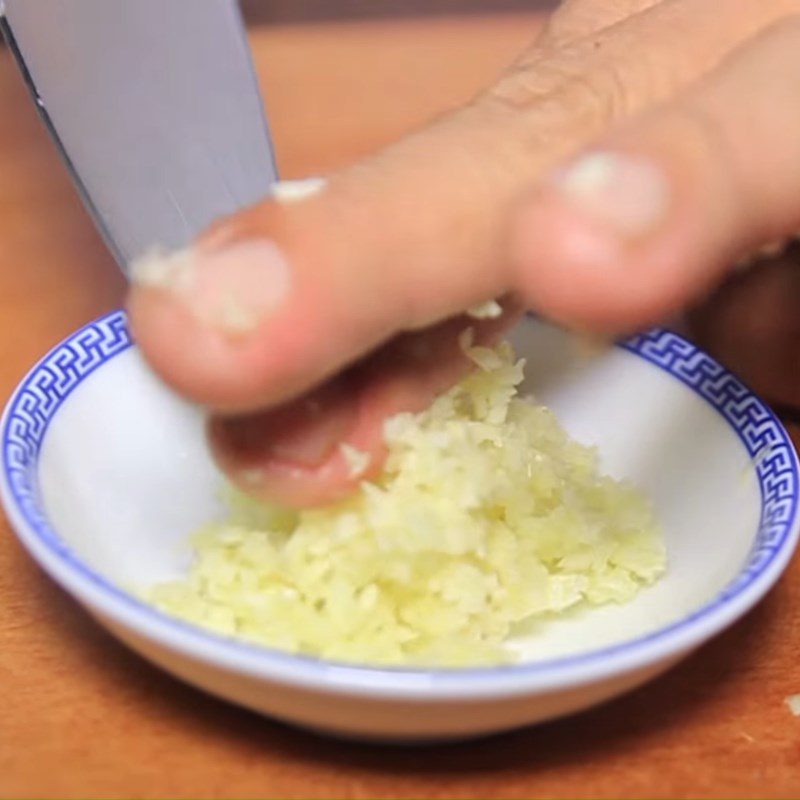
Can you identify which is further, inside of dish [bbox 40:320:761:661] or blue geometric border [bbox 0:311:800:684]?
inside of dish [bbox 40:320:761:661]

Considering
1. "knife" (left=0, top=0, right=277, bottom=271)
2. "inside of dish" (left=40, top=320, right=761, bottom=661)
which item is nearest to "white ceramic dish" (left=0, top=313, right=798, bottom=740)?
"inside of dish" (left=40, top=320, right=761, bottom=661)

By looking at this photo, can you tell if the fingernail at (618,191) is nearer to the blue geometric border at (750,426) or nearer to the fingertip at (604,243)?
the fingertip at (604,243)

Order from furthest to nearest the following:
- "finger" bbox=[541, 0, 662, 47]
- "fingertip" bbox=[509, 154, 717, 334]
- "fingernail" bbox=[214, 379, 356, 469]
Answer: "finger" bbox=[541, 0, 662, 47] < "fingernail" bbox=[214, 379, 356, 469] < "fingertip" bbox=[509, 154, 717, 334]

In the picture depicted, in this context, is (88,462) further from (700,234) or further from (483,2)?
(483,2)

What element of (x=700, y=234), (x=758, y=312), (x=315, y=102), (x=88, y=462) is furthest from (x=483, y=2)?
(x=700, y=234)

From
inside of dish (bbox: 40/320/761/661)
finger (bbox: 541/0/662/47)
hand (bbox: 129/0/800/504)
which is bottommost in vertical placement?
inside of dish (bbox: 40/320/761/661)

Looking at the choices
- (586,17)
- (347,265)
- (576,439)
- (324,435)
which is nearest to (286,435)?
(324,435)

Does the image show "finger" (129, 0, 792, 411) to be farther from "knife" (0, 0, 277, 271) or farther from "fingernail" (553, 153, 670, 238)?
"knife" (0, 0, 277, 271)

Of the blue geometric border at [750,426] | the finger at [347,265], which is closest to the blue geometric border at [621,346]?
the blue geometric border at [750,426]
